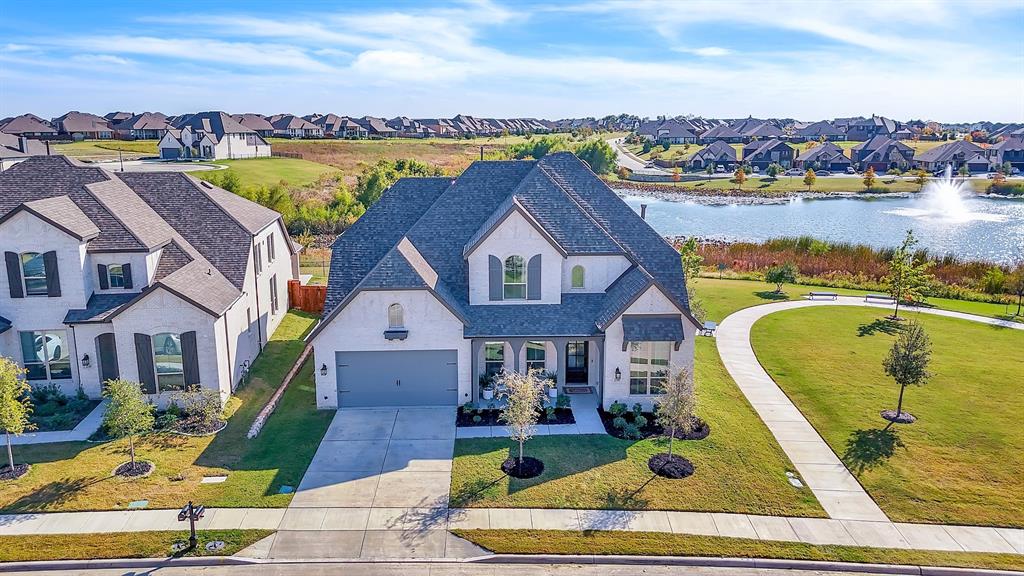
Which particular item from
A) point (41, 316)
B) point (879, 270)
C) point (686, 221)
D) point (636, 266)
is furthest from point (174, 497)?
point (686, 221)

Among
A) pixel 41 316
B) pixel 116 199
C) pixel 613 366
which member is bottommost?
pixel 613 366

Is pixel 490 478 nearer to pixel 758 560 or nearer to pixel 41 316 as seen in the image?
pixel 758 560

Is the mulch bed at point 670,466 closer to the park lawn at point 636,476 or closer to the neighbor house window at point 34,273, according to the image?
the park lawn at point 636,476

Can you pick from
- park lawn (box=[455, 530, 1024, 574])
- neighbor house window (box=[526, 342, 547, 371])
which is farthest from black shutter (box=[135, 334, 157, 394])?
park lawn (box=[455, 530, 1024, 574])

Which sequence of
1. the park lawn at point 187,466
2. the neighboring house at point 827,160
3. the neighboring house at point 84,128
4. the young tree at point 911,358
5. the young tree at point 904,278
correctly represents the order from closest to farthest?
1. the park lawn at point 187,466
2. the young tree at point 911,358
3. the young tree at point 904,278
4. the neighboring house at point 84,128
5. the neighboring house at point 827,160

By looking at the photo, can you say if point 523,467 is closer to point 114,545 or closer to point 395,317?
point 395,317

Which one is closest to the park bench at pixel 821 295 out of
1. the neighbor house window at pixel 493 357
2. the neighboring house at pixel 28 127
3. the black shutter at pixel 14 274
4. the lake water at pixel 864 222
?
the neighbor house window at pixel 493 357

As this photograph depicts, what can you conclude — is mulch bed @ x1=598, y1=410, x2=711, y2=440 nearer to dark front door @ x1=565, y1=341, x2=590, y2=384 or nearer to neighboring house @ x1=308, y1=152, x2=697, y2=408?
neighboring house @ x1=308, y1=152, x2=697, y2=408

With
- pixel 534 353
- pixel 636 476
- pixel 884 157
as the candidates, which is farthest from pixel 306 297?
pixel 884 157
